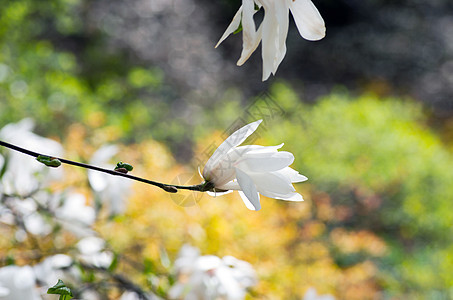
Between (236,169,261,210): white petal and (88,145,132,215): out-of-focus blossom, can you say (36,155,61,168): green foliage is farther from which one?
(88,145,132,215): out-of-focus blossom

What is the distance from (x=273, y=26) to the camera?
394 millimetres

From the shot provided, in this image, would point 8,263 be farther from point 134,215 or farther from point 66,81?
point 66,81

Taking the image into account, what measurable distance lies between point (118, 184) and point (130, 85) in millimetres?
2705

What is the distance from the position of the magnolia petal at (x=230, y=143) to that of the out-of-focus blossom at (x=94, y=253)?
17.8 inches

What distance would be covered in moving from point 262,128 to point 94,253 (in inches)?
20.8

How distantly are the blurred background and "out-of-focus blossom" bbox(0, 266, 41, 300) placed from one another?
0.44ft

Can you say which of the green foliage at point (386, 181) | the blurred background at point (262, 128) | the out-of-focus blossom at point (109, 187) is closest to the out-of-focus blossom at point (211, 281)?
the blurred background at point (262, 128)

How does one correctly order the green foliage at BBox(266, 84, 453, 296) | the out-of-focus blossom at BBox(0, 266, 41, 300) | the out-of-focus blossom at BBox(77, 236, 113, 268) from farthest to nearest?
1. the green foliage at BBox(266, 84, 453, 296)
2. the out-of-focus blossom at BBox(77, 236, 113, 268)
3. the out-of-focus blossom at BBox(0, 266, 41, 300)

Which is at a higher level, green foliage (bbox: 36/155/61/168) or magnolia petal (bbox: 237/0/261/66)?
magnolia petal (bbox: 237/0/261/66)

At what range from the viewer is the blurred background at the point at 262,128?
1618 mm

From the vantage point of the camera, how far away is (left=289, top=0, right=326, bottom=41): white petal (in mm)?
404

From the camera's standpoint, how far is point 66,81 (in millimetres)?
2781

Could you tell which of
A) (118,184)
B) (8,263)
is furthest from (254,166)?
(118,184)

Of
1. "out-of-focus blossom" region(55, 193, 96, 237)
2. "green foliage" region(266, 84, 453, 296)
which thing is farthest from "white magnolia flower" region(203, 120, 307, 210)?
"green foliage" region(266, 84, 453, 296)
